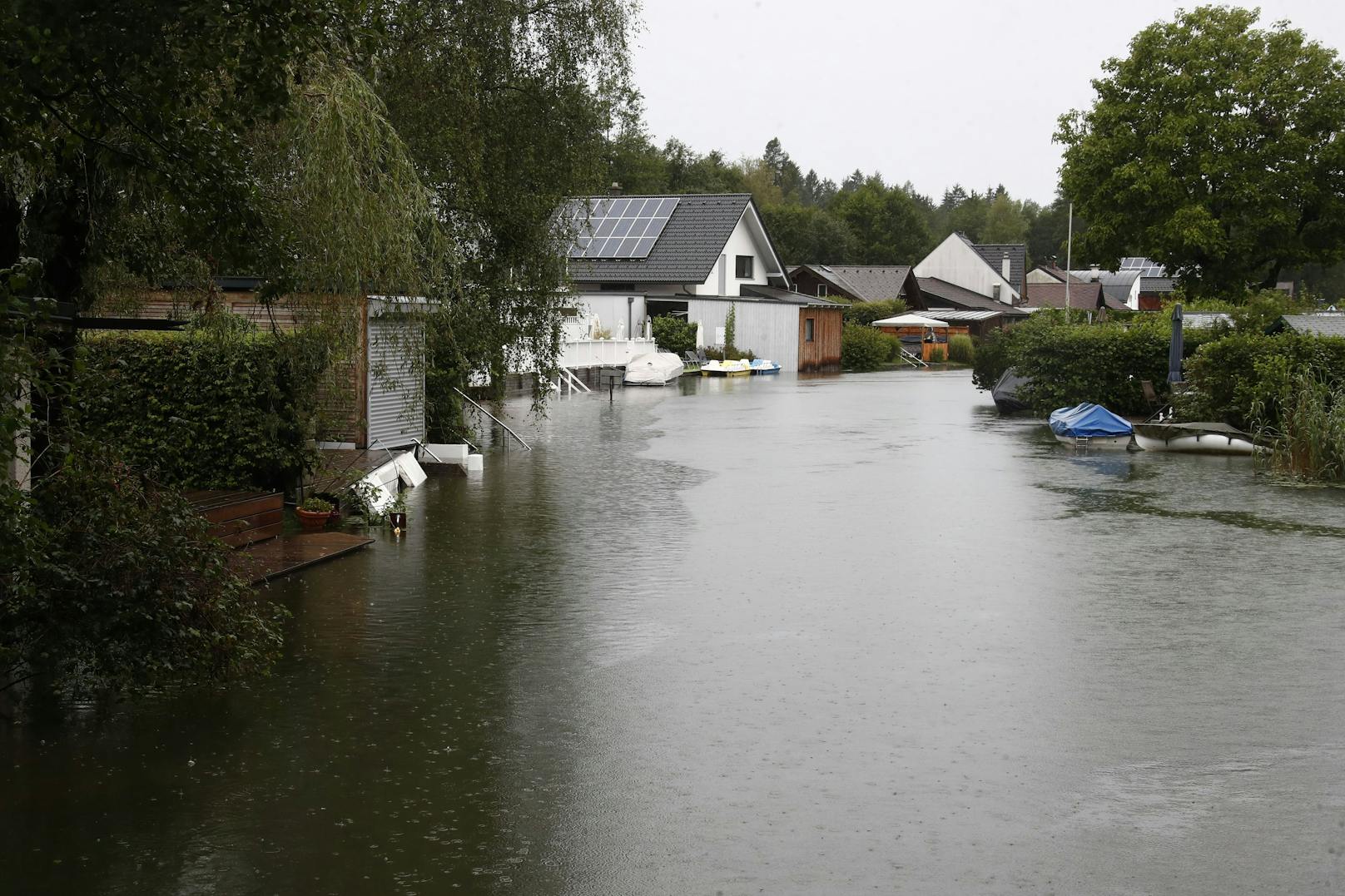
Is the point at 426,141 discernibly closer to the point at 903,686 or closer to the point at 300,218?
the point at 300,218

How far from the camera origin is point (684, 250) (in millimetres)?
50750

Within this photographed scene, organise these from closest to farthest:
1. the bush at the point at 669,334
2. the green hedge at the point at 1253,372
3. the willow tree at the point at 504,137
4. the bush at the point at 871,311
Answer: the willow tree at the point at 504,137
the green hedge at the point at 1253,372
the bush at the point at 669,334
the bush at the point at 871,311

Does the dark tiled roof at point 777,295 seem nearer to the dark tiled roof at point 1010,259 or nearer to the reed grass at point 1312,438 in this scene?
the dark tiled roof at point 1010,259

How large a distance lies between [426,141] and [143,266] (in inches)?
252

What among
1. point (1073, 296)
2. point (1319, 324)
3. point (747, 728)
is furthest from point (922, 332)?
point (747, 728)

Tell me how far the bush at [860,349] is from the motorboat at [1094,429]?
32.0 meters

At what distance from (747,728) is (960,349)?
59.7 meters

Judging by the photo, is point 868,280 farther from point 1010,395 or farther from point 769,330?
point 1010,395

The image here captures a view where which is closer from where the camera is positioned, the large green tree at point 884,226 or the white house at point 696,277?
the white house at point 696,277

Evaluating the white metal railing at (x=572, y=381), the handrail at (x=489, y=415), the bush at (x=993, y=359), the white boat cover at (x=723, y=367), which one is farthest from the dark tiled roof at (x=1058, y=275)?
the handrail at (x=489, y=415)

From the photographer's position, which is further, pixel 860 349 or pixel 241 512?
pixel 860 349

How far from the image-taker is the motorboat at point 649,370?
40906 millimetres

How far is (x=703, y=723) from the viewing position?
715cm

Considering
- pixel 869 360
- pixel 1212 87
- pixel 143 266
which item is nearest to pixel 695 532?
pixel 143 266
